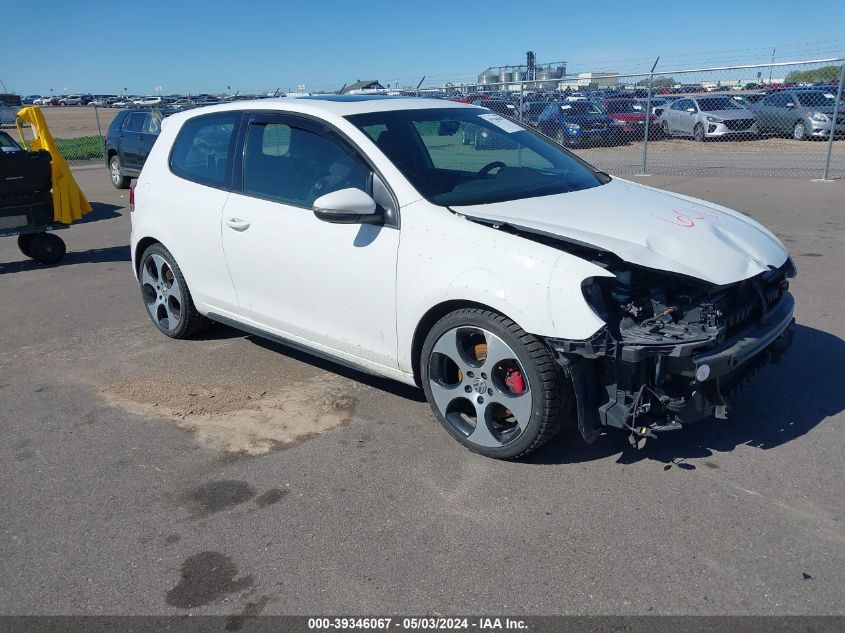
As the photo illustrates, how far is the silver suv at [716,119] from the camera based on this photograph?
814 inches

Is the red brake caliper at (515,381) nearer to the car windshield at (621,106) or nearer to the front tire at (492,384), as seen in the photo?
the front tire at (492,384)

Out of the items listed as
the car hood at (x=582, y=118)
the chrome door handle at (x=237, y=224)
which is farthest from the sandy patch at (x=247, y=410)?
the car hood at (x=582, y=118)

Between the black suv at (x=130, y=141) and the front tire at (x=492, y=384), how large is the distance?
12.8 metres

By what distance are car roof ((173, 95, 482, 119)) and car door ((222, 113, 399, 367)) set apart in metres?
0.09

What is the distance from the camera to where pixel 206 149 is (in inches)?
210

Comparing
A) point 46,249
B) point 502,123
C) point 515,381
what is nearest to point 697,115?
point 46,249

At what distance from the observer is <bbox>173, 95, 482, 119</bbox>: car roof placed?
4.63 metres

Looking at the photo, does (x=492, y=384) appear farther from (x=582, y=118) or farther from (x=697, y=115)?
(x=697, y=115)

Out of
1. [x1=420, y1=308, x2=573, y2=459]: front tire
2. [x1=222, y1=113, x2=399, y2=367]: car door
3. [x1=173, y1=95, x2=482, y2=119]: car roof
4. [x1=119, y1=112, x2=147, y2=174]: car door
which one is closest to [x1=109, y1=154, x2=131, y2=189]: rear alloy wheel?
[x1=119, y1=112, x2=147, y2=174]: car door

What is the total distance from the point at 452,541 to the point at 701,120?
67.1 ft

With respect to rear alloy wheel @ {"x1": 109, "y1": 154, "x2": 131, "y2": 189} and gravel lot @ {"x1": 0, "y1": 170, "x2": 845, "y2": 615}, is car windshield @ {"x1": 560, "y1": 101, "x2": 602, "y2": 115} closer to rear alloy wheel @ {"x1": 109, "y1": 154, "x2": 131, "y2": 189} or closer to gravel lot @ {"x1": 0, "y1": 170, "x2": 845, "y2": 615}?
rear alloy wheel @ {"x1": 109, "y1": 154, "x2": 131, "y2": 189}

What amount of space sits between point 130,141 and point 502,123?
40.9 feet

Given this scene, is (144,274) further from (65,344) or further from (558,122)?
(558,122)

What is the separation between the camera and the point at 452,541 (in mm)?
3250
